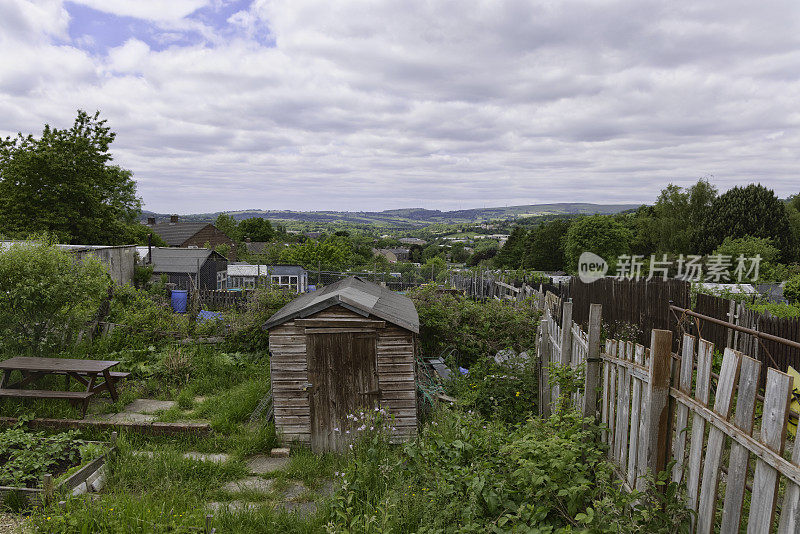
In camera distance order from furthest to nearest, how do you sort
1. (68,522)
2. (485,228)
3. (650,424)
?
(485,228)
(68,522)
(650,424)

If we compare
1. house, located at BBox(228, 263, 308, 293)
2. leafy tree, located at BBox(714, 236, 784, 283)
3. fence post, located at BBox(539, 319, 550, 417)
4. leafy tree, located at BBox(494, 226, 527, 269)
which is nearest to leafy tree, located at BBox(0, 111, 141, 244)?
house, located at BBox(228, 263, 308, 293)

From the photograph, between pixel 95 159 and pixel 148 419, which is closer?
pixel 148 419

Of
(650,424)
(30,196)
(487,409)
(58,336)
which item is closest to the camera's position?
(650,424)

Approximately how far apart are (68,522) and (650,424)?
16.8 ft

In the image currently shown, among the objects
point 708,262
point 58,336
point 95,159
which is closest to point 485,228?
point 708,262

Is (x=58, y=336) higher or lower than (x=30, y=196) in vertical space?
lower

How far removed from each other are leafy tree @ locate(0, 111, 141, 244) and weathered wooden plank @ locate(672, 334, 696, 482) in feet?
91.3

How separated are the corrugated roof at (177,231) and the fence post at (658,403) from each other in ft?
187

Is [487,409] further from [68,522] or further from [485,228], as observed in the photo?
[485,228]

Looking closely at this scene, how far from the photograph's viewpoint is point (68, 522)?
4441 mm

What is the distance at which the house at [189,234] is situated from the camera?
53750mm

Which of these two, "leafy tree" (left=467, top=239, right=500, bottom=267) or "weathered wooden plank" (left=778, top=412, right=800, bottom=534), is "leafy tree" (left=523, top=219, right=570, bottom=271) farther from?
Result: "weathered wooden plank" (left=778, top=412, right=800, bottom=534)

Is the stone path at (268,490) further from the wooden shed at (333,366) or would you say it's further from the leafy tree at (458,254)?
the leafy tree at (458,254)

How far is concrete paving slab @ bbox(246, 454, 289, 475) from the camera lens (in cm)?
659
